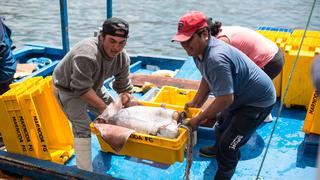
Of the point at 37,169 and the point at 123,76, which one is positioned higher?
the point at 123,76

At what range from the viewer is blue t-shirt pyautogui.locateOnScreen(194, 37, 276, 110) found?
2963mm

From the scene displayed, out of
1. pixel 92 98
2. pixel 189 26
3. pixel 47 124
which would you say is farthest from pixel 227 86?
pixel 47 124

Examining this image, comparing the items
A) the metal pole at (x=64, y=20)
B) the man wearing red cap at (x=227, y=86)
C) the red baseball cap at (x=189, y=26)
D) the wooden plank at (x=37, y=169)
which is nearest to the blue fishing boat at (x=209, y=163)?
the wooden plank at (x=37, y=169)

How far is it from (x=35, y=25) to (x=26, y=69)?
9196 millimetres

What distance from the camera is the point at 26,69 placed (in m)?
6.96

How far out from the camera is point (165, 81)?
617 centimetres

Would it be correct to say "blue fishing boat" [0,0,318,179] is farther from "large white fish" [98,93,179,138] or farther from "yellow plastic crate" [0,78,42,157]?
"large white fish" [98,93,179,138]

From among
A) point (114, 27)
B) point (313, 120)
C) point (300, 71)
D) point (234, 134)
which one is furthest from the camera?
point (300, 71)

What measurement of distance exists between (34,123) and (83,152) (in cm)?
65

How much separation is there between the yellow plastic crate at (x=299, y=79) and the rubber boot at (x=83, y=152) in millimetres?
3008

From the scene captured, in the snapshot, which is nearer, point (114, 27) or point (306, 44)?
point (114, 27)

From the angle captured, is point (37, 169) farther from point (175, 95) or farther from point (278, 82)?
point (278, 82)

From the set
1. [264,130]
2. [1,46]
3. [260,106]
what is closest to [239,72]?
[260,106]

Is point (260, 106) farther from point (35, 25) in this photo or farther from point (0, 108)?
point (35, 25)
